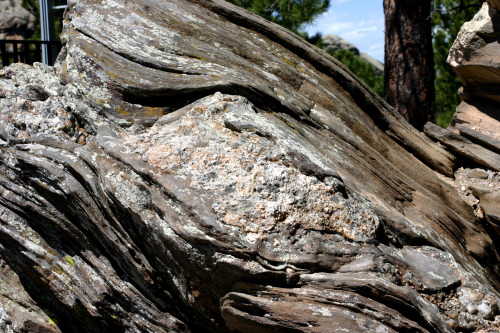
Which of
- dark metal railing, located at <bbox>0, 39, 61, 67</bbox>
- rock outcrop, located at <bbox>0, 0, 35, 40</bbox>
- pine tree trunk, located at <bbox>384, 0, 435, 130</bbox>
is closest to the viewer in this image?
pine tree trunk, located at <bbox>384, 0, 435, 130</bbox>

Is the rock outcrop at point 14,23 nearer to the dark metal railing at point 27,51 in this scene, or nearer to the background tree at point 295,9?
the dark metal railing at point 27,51

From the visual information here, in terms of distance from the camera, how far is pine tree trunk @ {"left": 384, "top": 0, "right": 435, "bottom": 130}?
7129 millimetres

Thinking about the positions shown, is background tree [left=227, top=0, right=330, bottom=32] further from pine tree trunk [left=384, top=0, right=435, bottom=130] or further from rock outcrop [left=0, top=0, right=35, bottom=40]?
rock outcrop [left=0, top=0, right=35, bottom=40]

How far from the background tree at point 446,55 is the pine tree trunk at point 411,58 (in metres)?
3.80

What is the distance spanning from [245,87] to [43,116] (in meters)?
1.64

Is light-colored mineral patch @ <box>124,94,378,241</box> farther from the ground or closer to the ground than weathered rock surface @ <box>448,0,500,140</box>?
closer to the ground

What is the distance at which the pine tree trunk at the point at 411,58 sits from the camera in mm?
7129

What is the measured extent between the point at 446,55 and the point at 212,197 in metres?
9.66

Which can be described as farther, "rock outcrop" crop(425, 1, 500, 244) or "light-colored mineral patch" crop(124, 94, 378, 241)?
"rock outcrop" crop(425, 1, 500, 244)

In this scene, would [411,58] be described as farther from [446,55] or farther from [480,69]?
[446,55]

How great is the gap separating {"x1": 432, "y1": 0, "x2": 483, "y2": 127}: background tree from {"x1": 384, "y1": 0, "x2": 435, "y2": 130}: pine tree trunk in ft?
12.5

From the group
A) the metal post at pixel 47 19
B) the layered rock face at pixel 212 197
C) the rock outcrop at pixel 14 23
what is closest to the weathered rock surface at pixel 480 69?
the layered rock face at pixel 212 197

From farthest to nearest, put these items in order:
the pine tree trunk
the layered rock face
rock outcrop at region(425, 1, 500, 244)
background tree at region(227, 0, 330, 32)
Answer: background tree at region(227, 0, 330, 32)
the pine tree trunk
rock outcrop at region(425, 1, 500, 244)
the layered rock face

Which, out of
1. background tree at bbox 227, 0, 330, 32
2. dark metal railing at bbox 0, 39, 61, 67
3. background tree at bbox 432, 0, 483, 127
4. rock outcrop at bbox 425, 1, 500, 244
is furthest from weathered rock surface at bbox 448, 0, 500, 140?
dark metal railing at bbox 0, 39, 61, 67
